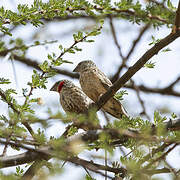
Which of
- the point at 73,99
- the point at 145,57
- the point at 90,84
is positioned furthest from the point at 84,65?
the point at 145,57

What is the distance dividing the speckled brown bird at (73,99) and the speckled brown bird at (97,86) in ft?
0.62

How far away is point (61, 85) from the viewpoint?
5.58 metres

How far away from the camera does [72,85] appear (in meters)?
5.39

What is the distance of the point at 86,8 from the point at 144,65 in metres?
0.86

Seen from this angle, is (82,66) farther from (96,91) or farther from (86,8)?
(86,8)

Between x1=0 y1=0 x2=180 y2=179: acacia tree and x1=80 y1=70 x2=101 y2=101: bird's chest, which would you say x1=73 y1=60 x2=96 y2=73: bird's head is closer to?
x1=80 y1=70 x2=101 y2=101: bird's chest

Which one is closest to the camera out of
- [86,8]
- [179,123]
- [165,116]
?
[179,123]

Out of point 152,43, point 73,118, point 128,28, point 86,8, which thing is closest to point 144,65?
point 152,43

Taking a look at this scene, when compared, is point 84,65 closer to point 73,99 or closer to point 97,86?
point 97,86

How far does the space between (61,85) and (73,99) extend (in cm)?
65

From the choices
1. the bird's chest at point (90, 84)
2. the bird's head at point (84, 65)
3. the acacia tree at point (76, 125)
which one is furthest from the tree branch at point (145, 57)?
the bird's head at point (84, 65)

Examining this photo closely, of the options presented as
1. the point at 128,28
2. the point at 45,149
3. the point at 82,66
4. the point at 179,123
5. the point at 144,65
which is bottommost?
the point at 45,149

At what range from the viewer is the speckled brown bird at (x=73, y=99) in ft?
16.1

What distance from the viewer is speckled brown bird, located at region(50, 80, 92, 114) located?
16.1 feet
